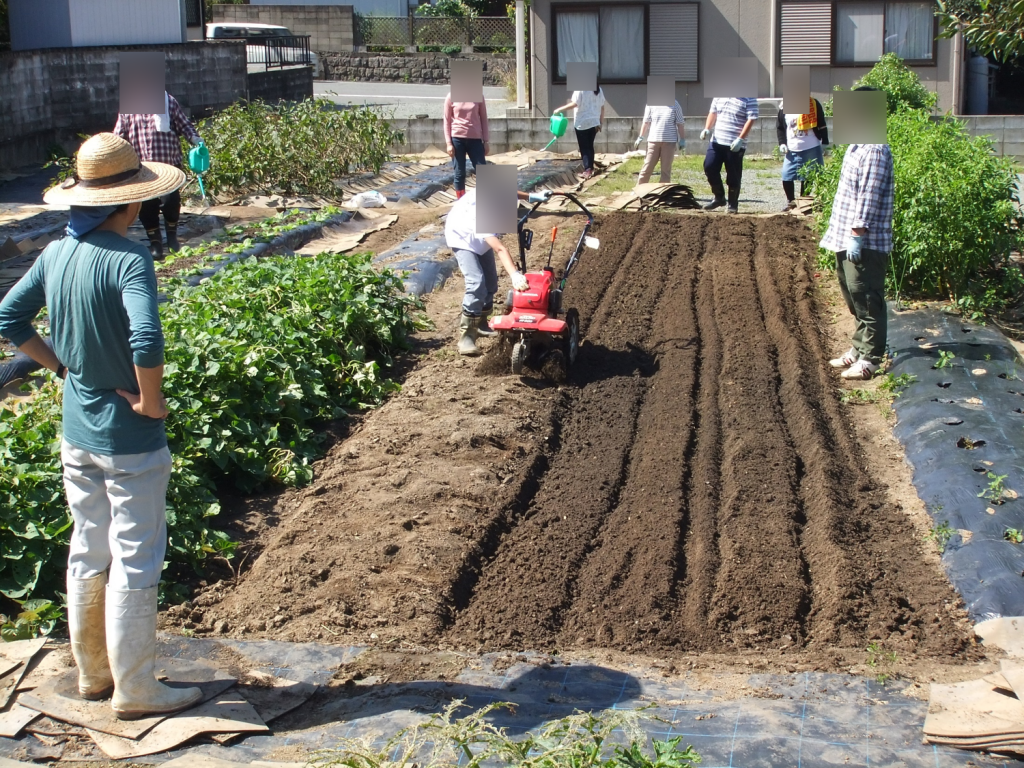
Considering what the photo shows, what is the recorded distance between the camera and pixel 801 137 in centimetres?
1235

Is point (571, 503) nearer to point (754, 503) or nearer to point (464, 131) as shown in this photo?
point (754, 503)

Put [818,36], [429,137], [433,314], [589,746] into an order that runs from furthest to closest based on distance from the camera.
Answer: [818,36] < [429,137] < [433,314] < [589,746]

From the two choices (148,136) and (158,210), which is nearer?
(148,136)

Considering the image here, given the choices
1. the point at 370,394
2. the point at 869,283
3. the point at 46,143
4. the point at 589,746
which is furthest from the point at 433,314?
the point at 46,143

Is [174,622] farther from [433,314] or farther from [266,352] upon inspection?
[433,314]

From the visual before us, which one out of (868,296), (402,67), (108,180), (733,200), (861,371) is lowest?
(861,371)

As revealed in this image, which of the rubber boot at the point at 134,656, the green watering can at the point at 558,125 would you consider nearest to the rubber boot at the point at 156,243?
the green watering can at the point at 558,125

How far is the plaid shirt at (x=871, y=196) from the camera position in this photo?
→ 22.7ft

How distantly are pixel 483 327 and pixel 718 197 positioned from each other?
558cm

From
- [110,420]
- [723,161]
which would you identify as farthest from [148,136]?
[110,420]

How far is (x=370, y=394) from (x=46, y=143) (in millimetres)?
11721

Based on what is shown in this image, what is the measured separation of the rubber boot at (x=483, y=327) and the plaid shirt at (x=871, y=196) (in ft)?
8.42

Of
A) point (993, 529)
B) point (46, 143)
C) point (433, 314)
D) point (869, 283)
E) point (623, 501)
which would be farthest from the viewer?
point (46, 143)

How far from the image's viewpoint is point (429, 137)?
18969 millimetres
